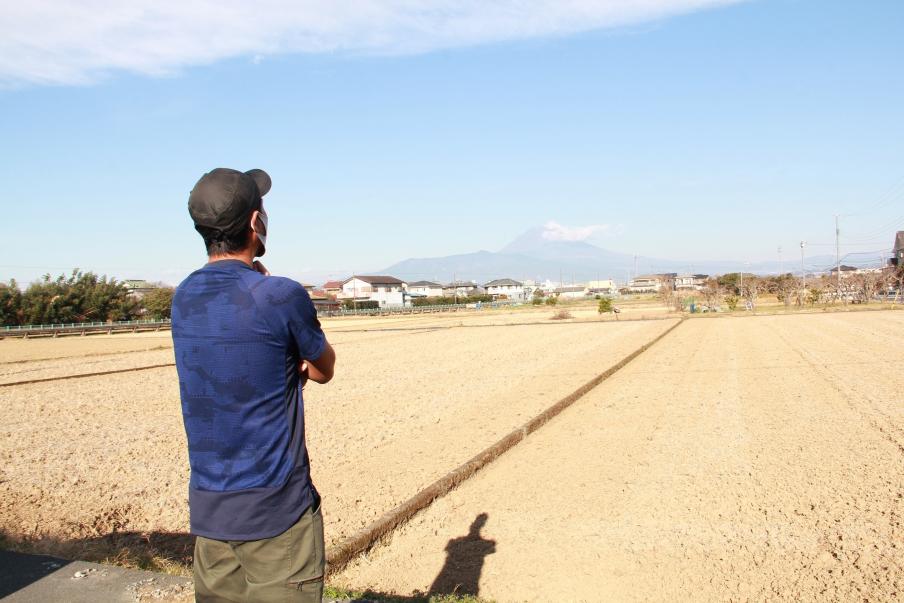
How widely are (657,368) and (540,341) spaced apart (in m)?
9.78

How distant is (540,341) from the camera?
25281 mm

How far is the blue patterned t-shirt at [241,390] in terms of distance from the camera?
1.86 metres

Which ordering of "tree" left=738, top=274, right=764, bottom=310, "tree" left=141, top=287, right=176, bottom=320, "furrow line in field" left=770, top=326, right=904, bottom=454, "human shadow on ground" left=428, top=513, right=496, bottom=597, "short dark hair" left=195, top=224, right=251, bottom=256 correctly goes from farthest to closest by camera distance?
"tree" left=141, top=287, right=176, bottom=320, "tree" left=738, top=274, right=764, bottom=310, "furrow line in field" left=770, top=326, right=904, bottom=454, "human shadow on ground" left=428, top=513, right=496, bottom=597, "short dark hair" left=195, top=224, right=251, bottom=256

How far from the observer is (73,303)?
58250mm

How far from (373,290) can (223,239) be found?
114146 millimetres

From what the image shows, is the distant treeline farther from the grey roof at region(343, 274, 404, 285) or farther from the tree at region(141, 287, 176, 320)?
the grey roof at region(343, 274, 404, 285)

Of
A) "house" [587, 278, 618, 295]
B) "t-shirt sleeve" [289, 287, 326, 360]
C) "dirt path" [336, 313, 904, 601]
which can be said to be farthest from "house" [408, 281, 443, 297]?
"t-shirt sleeve" [289, 287, 326, 360]

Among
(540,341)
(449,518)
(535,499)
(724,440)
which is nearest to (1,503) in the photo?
(449,518)

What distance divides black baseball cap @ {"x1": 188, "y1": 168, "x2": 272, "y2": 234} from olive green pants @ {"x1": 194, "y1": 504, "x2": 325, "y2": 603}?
0.88 metres

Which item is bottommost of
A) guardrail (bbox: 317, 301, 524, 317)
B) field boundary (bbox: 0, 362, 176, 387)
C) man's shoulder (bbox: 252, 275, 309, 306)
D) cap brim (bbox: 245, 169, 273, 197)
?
field boundary (bbox: 0, 362, 176, 387)

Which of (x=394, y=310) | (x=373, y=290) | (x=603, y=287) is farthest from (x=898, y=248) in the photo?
(x=603, y=287)

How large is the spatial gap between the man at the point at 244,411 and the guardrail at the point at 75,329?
51989 mm

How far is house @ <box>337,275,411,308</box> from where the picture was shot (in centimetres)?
11256

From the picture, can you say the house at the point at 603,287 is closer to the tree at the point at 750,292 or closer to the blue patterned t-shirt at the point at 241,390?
the tree at the point at 750,292
